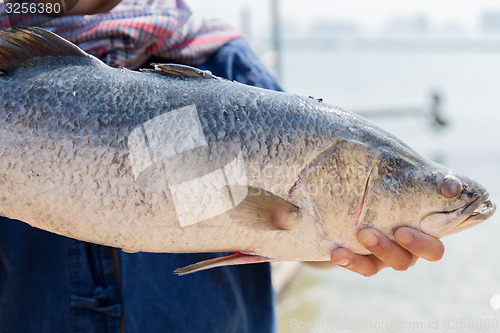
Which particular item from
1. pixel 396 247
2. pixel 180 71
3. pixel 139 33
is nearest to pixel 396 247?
pixel 396 247

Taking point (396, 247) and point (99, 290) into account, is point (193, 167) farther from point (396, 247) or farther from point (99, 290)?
point (99, 290)

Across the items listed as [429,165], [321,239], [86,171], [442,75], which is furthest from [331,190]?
[442,75]

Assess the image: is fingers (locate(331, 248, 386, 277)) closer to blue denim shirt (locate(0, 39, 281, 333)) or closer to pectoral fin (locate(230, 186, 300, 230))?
pectoral fin (locate(230, 186, 300, 230))

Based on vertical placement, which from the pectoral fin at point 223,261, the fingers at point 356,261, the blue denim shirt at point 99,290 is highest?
the pectoral fin at point 223,261

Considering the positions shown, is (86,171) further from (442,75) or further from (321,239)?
(442,75)

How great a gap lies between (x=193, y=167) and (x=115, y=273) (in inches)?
26.8

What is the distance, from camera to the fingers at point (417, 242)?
1.38 m

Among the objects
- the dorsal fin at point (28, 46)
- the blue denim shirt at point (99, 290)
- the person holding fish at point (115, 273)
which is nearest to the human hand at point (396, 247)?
the person holding fish at point (115, 273)

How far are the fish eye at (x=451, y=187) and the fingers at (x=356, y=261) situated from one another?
0.29 meters

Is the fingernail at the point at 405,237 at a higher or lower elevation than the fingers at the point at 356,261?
higher

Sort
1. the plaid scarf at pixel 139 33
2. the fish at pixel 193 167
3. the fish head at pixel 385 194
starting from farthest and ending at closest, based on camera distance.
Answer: the plaid scarf at pixel 139 33 < the fish head at pixel 385 194 < the fish at pixel 193 167

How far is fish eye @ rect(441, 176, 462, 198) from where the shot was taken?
141 centimetres

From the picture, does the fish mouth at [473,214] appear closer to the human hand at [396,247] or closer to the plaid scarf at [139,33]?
the human hand at [396,247]

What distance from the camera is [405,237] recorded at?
1377 millimetres
